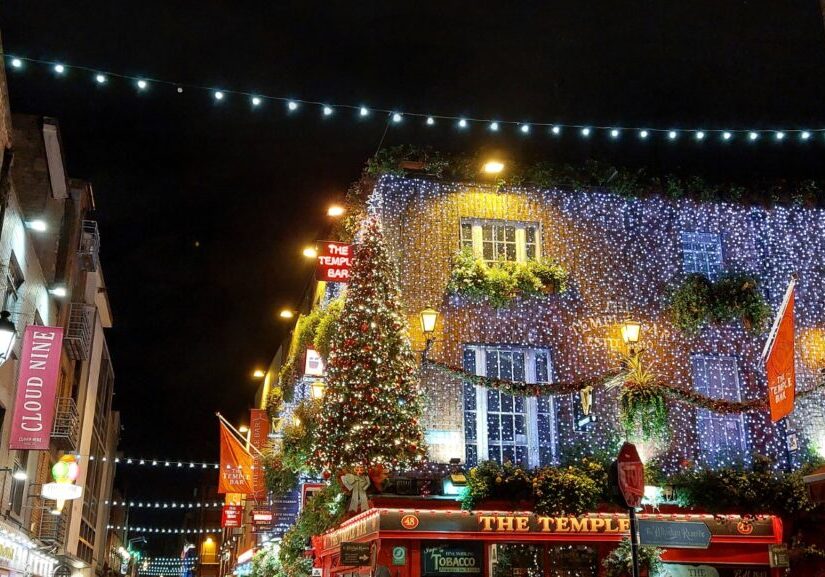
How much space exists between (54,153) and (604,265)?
15.0m

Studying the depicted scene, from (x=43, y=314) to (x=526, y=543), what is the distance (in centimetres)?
1429

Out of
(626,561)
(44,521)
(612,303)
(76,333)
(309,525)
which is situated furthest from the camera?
(76,333)

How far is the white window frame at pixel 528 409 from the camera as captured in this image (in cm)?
1647

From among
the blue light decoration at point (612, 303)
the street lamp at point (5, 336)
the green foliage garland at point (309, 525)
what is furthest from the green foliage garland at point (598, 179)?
the street lamp at point (5, 336)

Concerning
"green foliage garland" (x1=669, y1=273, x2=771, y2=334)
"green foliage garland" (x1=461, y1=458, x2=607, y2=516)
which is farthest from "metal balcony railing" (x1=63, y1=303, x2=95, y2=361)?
"green foliage garland" (x1=669, y1=273, x2=771, y2=334)

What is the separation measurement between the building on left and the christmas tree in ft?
19.9

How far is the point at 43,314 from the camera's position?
21.2 m

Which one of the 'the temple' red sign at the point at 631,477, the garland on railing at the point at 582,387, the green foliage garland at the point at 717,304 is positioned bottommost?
the 'the temple' red sign at the point at 631,477

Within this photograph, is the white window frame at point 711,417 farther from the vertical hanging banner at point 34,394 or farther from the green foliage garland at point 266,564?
the vertical hanging banner at point 34,394

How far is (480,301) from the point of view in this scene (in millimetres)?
17047

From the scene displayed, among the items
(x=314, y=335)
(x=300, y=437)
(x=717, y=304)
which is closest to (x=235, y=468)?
(x=300, y=437)

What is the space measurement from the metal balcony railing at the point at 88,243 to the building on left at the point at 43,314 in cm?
4

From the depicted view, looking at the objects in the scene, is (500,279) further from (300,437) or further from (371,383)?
(300,437)

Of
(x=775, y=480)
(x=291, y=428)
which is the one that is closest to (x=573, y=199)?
(x=775, y=480)
